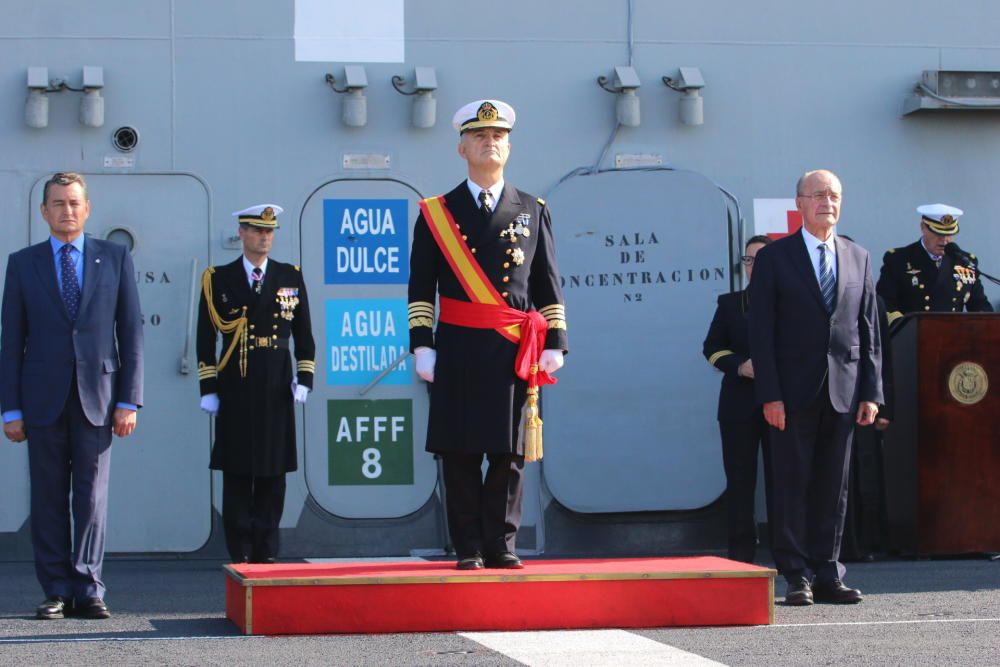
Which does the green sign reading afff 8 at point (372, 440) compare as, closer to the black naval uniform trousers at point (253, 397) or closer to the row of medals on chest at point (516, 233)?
the black naval uniform trousers at point (253, 397)

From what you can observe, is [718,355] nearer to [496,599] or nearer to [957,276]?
[957,276]

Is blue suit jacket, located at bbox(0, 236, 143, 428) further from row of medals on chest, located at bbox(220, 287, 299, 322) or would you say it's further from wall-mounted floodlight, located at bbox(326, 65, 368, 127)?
wall-mounted floodlight, located at bbox(326, 65, 368, 127)

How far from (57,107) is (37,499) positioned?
11.1ft

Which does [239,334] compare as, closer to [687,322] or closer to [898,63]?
[687,322]

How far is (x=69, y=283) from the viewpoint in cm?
648

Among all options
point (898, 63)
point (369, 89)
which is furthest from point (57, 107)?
point (898, 63)

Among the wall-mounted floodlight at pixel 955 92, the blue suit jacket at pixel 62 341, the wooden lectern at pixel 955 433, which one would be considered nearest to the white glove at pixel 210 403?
the blue suit jacket at pixel 62 341

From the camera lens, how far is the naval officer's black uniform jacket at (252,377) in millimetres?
8289

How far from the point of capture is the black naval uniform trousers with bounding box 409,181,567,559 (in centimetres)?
609

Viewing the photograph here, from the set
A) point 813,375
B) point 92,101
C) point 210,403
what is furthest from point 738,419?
point 92,101

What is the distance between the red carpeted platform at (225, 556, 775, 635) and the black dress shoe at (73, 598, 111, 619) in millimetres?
644

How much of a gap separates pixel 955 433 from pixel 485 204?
377cm

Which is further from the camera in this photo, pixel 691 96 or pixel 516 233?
pixel 691 96

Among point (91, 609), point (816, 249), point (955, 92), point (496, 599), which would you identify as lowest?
point (91, 609)
